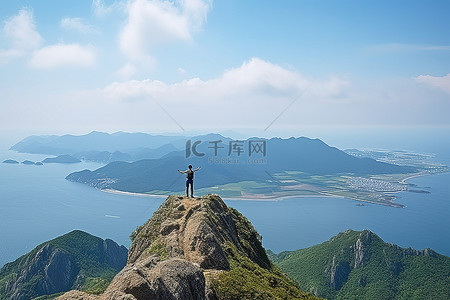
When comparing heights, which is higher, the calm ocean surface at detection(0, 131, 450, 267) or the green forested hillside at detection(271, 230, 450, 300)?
the green forested hillside at detection(271, 230, 450, 300)

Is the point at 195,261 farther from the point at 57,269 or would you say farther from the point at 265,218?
the point at 265,218

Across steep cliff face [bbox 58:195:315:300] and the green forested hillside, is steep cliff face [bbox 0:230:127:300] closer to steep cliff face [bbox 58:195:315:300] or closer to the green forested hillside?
the green forested hillside

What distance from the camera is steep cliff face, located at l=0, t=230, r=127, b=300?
71812mm

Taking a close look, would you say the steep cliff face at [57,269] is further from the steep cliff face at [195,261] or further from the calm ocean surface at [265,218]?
the steep cliff face at [195,261]

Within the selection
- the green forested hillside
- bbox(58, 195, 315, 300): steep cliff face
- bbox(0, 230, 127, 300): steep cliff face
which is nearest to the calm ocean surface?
bbox(0, 230, 127, 300): steep cliff face

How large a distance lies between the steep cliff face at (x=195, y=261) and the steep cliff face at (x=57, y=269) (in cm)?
6022

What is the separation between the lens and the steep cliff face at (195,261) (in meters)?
8.24

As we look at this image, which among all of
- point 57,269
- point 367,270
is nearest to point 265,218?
point 367,270

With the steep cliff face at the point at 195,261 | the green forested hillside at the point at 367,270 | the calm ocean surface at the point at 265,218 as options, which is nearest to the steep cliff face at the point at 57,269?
the calm ocean surface at the point at 265,218

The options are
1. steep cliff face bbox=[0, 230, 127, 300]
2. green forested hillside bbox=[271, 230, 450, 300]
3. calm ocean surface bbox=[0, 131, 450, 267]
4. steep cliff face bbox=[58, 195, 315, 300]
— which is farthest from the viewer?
calm ocean surface bbox=[0, 131, 450, 267]

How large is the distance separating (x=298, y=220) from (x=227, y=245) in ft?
433

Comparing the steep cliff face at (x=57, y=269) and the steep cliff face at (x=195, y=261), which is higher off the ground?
the steep cliff face at (x=195, y=261)

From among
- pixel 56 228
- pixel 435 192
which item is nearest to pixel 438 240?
pixel 435 192

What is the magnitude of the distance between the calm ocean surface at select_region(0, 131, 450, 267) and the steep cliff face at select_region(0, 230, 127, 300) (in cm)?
2908
